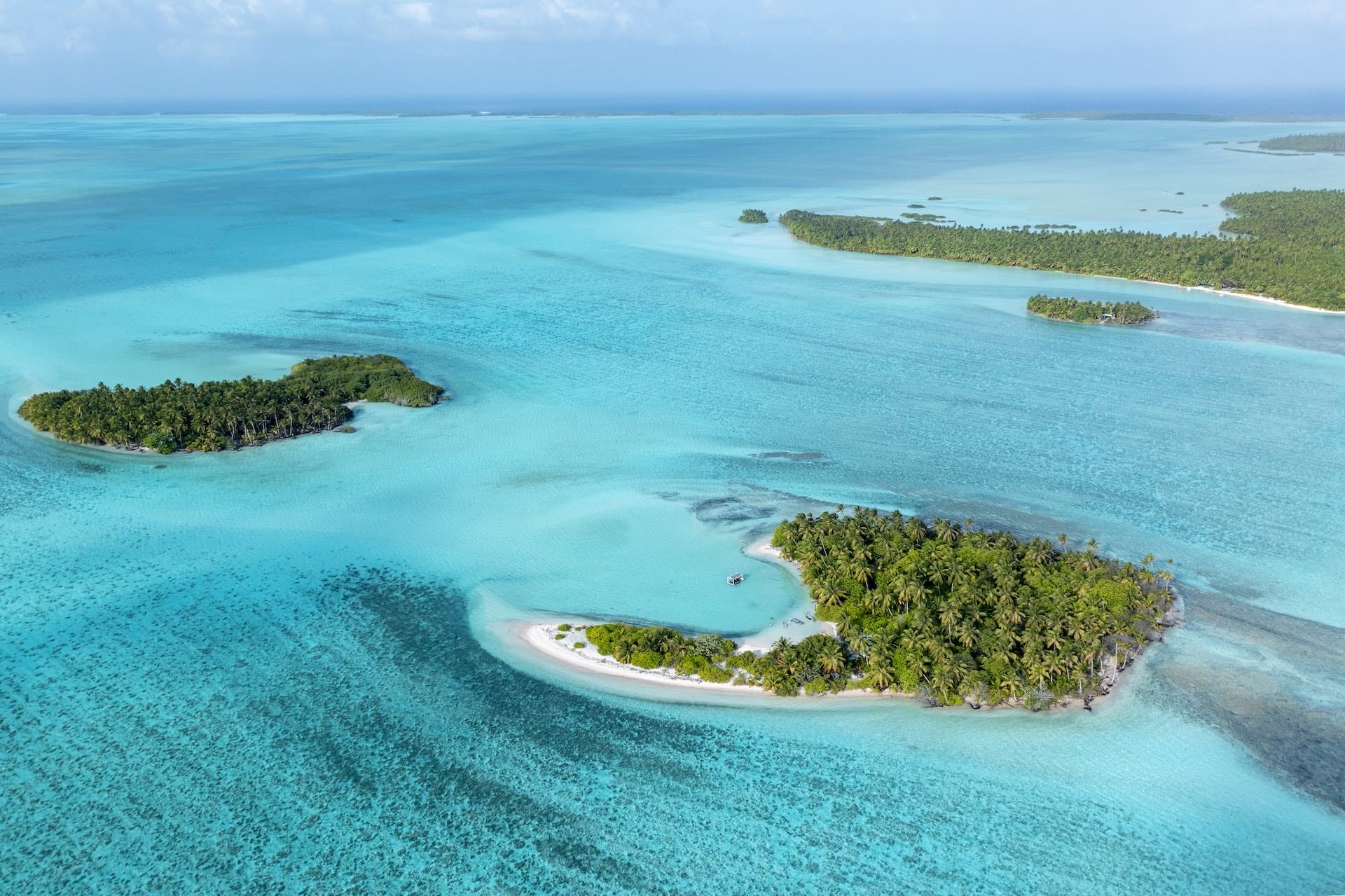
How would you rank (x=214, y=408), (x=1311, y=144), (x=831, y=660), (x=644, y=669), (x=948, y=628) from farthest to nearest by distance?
(x=1311, y=144) → (x=214, y=408) → (x=644, y=669) → (x=948, y=628) → (x=831, y=660)

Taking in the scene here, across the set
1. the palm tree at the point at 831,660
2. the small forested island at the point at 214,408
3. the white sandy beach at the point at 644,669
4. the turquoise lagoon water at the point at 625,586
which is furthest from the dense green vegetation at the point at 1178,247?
the palm tree at the point at 831,660

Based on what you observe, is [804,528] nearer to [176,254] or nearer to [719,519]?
[719,519]

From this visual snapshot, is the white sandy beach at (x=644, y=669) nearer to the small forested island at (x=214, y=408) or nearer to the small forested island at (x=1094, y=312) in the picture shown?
the small forested island at (x=214, y=408)

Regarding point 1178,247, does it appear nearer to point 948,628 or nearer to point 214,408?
point 948,628

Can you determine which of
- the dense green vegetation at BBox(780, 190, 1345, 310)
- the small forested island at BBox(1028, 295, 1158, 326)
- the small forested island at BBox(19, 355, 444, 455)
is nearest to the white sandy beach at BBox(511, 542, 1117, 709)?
the small forested island at BBox(19, 355, 444, 455)

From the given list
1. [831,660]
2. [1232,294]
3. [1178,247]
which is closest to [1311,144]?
[1178,247]

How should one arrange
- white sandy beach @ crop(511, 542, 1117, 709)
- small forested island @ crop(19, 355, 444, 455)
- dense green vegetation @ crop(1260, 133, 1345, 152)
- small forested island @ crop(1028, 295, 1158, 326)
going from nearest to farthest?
1. white sandy beach @ crop(511, 542, 1117, 709)
2. small forested island @ crop(19, 355, 444, 455)
3. small forested island @ crop(1028, 295, 1158, 326)
4. dense green vegetation @ crop(1260, 133, 1345, 152)

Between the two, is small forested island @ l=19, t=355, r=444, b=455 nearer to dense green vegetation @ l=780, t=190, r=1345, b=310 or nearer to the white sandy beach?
the white sandy beach
